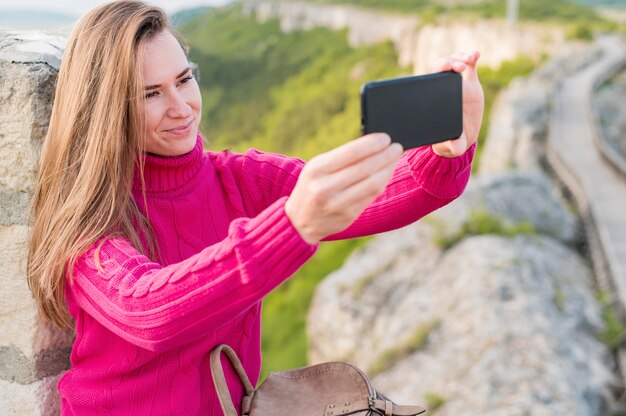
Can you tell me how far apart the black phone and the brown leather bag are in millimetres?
594

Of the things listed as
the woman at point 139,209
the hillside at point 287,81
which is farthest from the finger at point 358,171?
the hillside at point 287,81

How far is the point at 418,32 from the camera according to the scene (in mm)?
34469

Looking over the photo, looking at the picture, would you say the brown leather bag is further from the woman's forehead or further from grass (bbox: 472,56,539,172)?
grass (bbox: 472,56,539,172)

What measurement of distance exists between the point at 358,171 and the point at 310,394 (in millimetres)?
744

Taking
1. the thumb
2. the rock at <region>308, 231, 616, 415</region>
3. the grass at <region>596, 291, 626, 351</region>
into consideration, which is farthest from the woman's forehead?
the grass at <region>596, 291, 626, 351</region>

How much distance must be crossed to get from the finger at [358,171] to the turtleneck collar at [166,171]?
0.61m

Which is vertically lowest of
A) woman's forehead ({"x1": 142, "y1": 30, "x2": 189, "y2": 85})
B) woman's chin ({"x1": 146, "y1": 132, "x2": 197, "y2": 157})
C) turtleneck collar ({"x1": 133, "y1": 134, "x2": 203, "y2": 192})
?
turtleneck collar ({"x1": 133, "y1": 134, "x2": 203, "y2": 192})

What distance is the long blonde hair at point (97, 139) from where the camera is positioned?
1614 mm

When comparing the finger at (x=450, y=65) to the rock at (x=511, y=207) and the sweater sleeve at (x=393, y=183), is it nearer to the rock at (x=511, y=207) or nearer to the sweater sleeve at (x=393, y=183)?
the sweater sleeve at (x=393, y=183)

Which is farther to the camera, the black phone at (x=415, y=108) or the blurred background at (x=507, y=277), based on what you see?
the blurred background at (x=507, y=277)

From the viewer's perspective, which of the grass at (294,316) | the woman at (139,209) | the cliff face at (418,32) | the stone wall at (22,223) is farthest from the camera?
the cliff face at (418,32)

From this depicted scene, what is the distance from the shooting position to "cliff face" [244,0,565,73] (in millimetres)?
24891

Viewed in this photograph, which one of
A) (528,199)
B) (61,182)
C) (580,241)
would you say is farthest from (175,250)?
(580,241)

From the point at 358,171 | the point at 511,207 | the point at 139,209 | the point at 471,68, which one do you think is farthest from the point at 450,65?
the point at 511,207
